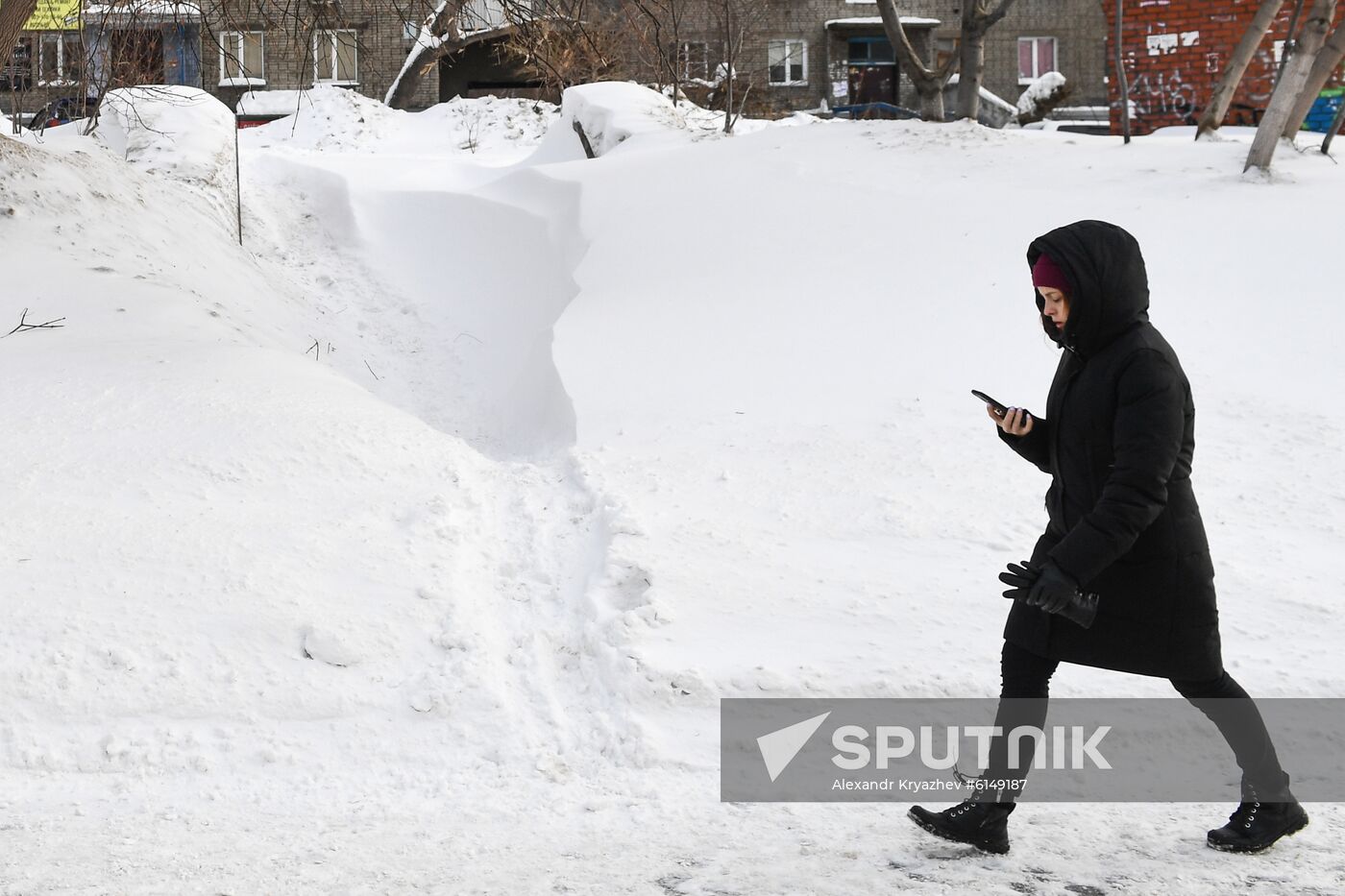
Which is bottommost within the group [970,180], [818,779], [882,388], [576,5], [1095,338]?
[818,779]

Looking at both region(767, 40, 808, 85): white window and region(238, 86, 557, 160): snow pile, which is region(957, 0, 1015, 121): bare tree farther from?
region(767, 40, 808, 85): white window

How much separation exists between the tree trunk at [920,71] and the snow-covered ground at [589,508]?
1113mm

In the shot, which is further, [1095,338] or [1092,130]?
[1092,130]

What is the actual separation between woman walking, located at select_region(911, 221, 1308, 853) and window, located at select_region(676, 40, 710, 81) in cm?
1829

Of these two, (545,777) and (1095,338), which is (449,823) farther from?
(1095,338)

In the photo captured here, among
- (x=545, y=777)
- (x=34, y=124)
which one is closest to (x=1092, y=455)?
(x=545, y=777)

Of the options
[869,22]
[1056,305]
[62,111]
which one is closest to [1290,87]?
[1056,305]

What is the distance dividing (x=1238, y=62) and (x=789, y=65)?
19.5m

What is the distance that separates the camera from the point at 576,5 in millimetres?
6797

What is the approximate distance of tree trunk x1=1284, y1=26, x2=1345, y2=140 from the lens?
30.8ft

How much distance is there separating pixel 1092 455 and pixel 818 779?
1344 millimetres

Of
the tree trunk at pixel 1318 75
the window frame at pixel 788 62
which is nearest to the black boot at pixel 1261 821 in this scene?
the tree trunk at pixel 1318 75

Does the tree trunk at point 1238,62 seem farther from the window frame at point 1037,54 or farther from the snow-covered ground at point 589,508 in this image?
the window frame at point 1037,54

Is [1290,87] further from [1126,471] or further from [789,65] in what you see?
[789,65]
